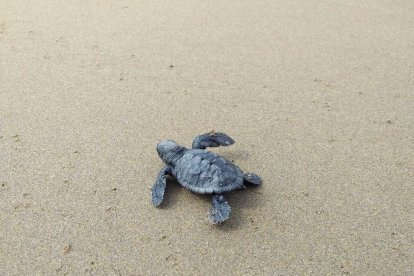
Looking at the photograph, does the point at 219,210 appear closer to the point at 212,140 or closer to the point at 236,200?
the point at 236,200

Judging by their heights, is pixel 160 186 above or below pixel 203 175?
below

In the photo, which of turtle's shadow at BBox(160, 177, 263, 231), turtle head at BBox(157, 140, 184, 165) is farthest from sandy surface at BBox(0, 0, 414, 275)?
turtle head at BBox(157, 140, 184, 165)

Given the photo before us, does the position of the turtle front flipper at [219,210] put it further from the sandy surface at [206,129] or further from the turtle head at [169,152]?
the turtle head at [169,152]

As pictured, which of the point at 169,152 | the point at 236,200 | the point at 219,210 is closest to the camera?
the point at 219,210

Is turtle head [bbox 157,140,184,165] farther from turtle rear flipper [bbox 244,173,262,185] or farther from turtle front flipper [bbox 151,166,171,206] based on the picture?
turtle rear flipper [bbox 244,173,262,185]

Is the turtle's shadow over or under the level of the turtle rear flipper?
under

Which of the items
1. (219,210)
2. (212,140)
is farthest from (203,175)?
(212,140)

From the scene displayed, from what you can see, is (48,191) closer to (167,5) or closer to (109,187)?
(109,187)

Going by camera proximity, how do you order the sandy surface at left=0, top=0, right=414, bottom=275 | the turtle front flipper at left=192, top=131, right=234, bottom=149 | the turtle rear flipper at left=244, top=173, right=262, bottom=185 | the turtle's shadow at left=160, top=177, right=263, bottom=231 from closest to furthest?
the sandy surface at left=0, top=0, right=414, bottom=275, the turtle's shadow at left=160, top=177, right=263, bottom=231, the turtle rear flipper at left=244, top=173, right=262, bottom=185, the turtle front flipper at left=192, top=131, right=234, bottom=149
